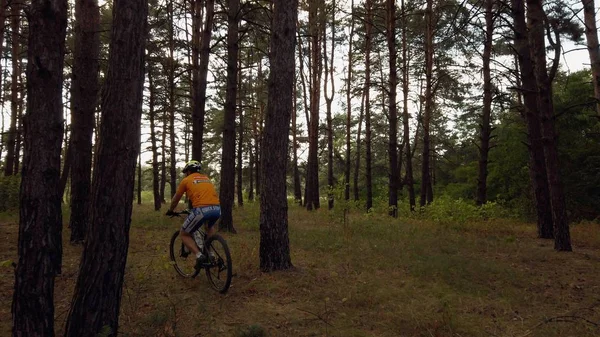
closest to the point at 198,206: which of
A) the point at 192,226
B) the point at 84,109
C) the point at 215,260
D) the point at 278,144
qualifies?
the point at 192,226

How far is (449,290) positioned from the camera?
5953 millimetres

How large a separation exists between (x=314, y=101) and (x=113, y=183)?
18756 millimetres

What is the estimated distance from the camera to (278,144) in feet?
22.1

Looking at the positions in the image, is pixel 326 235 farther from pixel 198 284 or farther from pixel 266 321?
pixel 266 321

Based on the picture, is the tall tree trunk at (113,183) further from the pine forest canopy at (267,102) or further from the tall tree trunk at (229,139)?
the tall tree trunk at (229,139)

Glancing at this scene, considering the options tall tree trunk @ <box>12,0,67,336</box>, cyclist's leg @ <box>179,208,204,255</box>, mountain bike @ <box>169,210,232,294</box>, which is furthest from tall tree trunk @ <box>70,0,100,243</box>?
tall tree trunk @ <box>12,0,67,336</box>

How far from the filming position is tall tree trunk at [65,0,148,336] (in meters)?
3.59

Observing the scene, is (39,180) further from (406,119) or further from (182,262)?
(406,119)

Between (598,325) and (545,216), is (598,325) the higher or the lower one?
the lower one

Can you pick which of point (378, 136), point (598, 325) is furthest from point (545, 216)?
point (378, 136)

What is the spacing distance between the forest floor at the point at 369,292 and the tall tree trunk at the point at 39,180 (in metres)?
0.56

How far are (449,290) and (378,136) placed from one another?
105 ft

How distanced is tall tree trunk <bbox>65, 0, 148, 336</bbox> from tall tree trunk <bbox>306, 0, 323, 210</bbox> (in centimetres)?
1639

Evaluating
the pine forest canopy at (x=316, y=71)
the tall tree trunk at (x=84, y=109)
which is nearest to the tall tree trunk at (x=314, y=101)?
the pine forest canopy at (x=316, y=71)
